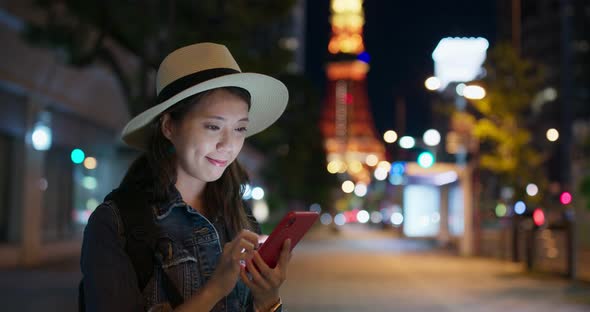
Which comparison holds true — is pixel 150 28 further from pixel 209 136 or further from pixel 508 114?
pixel 209 136

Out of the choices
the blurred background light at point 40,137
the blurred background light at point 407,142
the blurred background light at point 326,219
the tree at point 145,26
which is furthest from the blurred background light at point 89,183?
the blurred background light at point 326,219

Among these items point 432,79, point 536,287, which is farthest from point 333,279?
point 432,79

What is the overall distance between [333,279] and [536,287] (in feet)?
12.6

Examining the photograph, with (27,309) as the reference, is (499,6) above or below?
above

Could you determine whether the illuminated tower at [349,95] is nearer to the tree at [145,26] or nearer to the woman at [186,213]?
the tree at [145,26]

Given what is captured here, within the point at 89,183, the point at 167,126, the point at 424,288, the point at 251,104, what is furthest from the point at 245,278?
the point at 89,183

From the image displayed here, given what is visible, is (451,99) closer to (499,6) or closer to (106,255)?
(106,255)

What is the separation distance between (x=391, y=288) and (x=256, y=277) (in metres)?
13.1

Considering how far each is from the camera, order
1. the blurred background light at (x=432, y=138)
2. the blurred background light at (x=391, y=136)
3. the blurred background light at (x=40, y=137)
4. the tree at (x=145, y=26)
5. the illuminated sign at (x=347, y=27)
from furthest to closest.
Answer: the illuminated sign at (x=347, y=27) < the blurred background light at (x=391, y=136) < the blurred background light at (x=432, y=138) < the blurred background light at (x=40, y=137) < the tree at (x=145, y=26)

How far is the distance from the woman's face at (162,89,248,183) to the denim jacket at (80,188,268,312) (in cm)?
11

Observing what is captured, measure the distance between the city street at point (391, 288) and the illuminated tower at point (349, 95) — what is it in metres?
142

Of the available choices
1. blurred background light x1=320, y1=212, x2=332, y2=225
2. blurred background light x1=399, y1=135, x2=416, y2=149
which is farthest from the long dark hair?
blurred background light x1=320, y1=212, x2=332, y2=225

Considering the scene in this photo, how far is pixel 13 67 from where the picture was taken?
21234 mm

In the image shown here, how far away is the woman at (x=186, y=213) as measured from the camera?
222 centimetres
